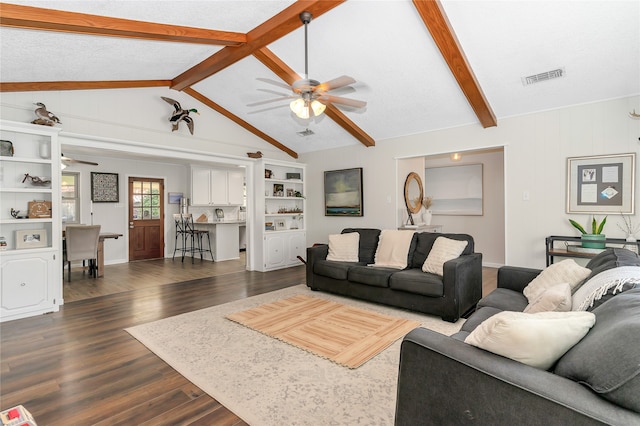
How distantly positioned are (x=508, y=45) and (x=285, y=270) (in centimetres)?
496

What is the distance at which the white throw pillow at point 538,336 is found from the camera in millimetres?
1226

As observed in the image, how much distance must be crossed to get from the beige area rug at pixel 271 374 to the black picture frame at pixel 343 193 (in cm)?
316

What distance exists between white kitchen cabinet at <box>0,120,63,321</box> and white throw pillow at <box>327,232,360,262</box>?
11.5 feet

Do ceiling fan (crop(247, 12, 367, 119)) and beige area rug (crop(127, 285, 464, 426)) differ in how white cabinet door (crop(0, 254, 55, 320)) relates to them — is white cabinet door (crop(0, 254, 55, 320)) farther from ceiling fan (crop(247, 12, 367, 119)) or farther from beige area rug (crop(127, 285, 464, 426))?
ceiling fan (crop(247, 12, 367, 119))

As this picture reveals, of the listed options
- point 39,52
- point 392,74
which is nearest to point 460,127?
point 392,74

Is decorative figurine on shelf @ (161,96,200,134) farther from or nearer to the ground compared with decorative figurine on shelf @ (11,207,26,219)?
farther from the ground

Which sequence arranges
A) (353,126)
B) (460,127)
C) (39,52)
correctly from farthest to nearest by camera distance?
(353,126) < (460,127) < (39,52)

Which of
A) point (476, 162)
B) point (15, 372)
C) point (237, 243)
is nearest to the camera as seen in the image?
point (15, 372)

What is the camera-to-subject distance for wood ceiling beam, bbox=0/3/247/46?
101 inches

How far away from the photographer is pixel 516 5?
291 centimetres

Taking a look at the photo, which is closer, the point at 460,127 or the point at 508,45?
the point at 508,45

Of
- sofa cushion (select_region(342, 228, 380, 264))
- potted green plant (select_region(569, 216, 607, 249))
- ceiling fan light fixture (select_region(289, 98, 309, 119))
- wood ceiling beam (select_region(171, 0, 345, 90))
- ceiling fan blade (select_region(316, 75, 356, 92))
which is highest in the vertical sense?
wood ceiling beam (select_region(171, 0, 345, 90))

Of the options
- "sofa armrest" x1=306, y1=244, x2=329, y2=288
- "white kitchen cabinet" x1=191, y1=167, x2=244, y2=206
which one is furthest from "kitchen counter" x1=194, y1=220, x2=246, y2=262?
"sofa armrest" x1=306, y1=244, x2=329, y2=288

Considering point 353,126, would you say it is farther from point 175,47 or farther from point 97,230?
point 97,230
